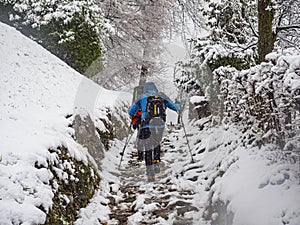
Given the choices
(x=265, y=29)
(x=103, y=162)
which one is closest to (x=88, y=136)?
(x=103, y=162)

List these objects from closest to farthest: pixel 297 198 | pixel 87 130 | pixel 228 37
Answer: pixel 297 198 < pixel 87 130 < pixel 228 37

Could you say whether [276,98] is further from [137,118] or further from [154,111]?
[137,118]

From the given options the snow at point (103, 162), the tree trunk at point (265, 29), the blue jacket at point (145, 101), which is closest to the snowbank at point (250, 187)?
the snow at point (103, 162)

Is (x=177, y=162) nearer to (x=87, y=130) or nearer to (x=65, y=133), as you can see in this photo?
(x=87, y=130)

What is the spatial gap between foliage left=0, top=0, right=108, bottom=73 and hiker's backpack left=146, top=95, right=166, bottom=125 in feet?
16.6

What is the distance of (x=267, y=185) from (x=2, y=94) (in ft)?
17.5

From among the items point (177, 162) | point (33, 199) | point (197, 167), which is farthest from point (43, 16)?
point (33, 199)

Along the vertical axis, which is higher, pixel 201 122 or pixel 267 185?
pixel 201 122

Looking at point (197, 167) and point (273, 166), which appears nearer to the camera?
point (273, 166)

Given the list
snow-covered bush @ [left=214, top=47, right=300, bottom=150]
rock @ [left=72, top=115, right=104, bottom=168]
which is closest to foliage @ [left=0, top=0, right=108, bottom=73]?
rock @ [left=72, top=115, right=104, bottom=168]

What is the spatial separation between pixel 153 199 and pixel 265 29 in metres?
3.45

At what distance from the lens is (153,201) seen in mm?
5043

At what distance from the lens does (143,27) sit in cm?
1580

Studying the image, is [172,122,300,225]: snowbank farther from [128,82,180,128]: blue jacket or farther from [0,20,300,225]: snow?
[128,82,180,128]: blue jacket
